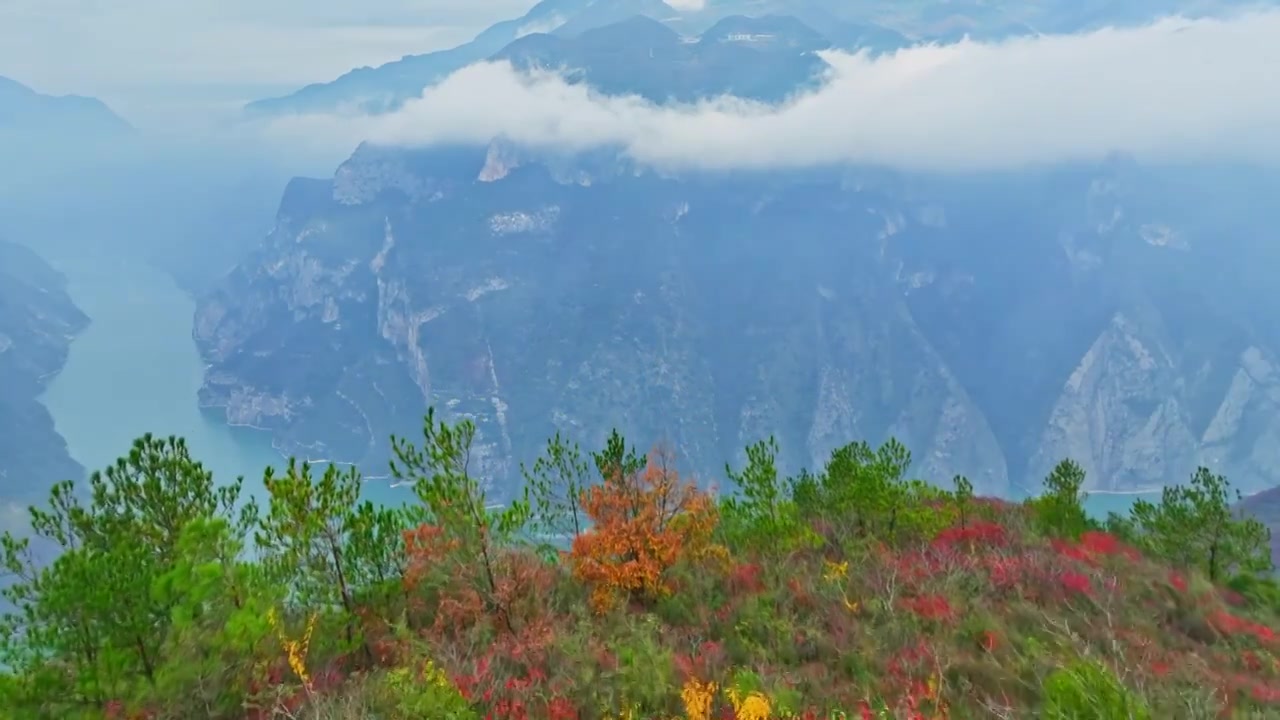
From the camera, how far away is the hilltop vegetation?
1684 centimetres

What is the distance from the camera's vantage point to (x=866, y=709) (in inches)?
666

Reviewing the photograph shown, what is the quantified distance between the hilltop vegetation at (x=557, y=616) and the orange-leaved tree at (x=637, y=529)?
0.09 metres

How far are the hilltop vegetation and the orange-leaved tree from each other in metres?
0.09

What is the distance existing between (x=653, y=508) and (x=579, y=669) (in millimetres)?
8657

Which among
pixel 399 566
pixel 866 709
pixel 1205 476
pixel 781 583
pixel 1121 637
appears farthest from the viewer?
pixel 1205 476

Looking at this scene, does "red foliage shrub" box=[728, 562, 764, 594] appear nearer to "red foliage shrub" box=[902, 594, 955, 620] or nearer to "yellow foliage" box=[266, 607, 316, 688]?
"red foliage shrub" box=[902, 594, 955, 620]

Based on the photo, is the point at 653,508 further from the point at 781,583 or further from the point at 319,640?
the point at 319,640

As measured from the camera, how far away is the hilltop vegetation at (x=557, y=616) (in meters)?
16.8

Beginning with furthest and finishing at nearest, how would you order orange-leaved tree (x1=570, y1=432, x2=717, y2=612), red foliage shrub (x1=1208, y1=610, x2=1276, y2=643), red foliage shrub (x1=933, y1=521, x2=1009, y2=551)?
red foliage shrub (x1=933, y1=521, x2=1009, y2=551), orange-leaved tree (x1=570, y1=432, x2=717, y2=612), red foliage shrub (x1=1208, y1=610, x2=1276, y2=643)

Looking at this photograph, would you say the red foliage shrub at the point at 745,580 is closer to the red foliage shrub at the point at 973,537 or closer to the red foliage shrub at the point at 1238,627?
the red foliage shrub at the point at 973,537

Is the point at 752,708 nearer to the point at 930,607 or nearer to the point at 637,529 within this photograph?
the point at 930,607

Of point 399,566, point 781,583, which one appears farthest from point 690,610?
point 399,566

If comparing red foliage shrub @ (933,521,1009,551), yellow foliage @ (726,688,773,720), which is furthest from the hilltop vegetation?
red foliage shrub @ (933,521,1009,551)

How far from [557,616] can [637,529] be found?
407cm
